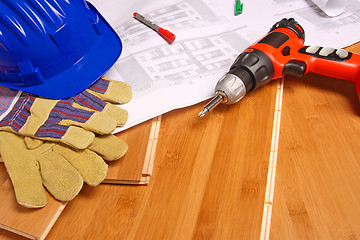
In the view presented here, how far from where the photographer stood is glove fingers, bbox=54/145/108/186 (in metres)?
0.63

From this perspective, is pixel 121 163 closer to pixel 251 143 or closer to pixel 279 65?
pixel 251 143

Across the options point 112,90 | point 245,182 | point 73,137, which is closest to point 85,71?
point 112,90

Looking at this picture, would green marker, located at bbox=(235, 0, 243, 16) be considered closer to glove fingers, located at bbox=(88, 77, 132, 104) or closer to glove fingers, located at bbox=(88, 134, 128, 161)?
glove fingers, located at bbox=(88, 77, 132, 104)

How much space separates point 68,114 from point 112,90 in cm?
13

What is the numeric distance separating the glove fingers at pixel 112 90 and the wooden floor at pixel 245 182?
0.40 ft

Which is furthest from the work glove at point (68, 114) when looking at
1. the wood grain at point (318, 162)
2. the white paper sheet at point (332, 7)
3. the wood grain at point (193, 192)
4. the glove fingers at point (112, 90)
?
the white paper sheet at point (332, 7)

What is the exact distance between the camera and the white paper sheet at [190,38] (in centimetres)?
80

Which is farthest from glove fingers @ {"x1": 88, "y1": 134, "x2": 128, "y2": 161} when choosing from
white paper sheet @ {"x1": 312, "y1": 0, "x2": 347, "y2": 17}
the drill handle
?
white paper sheet @ {"x1": 312, "y1": 0, "x2": 347, "y2": 17}

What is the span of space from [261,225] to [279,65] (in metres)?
0.37

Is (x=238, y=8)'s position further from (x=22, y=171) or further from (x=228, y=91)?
(x=22, y=171)

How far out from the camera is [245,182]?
2.09ft

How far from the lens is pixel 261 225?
1.90 ft

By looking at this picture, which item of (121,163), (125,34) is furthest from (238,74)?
(125,34)

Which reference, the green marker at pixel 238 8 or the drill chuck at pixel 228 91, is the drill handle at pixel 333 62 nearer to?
the drill chuck at pixel 228 91
